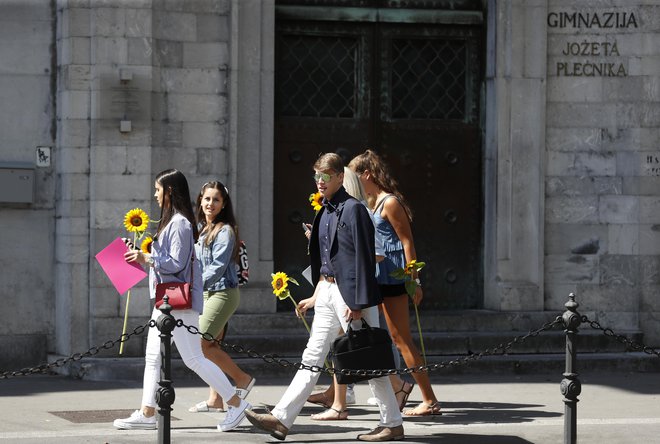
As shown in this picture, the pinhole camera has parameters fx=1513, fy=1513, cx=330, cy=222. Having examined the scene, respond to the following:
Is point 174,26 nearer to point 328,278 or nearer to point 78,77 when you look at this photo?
point 78,77

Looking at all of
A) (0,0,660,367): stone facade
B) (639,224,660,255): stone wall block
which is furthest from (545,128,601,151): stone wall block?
(639,224,660,255): stone wall block

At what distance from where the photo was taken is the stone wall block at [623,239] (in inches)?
622

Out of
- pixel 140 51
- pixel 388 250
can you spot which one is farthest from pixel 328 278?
pixel 140 51

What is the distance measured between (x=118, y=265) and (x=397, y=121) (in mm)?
4944

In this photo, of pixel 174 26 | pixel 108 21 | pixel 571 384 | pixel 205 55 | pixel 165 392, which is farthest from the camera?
pixel 205 55

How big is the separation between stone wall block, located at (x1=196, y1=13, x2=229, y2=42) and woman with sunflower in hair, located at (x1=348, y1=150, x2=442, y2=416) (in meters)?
3.46

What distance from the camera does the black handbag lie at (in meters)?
10.3

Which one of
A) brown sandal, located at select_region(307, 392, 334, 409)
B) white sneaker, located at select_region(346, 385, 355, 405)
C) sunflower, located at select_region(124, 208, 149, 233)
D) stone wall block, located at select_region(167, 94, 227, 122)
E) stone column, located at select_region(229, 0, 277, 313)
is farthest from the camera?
stone column, located at select_region(229, 0, 277, 313)

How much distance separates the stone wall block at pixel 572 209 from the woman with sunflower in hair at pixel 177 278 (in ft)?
19.0

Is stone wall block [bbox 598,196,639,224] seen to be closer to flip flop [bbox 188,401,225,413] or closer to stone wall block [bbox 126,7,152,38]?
stone wall block [bbox 126,7,152,38]

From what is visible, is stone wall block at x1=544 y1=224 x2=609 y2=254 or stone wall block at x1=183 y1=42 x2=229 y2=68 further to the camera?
stone wall block at x1=544 y1=224 x2=609 y2=254

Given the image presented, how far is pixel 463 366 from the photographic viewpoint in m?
14.6

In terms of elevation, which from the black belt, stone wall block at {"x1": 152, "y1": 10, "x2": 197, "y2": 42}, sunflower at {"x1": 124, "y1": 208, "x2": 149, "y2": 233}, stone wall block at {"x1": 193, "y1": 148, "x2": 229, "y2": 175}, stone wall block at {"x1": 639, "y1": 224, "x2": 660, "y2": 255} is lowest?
the black belt

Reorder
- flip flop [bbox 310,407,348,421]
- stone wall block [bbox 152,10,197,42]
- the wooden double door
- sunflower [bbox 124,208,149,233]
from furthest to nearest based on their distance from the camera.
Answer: the wooden double door → stone wall block [bbox 152,10,197,42] → flip flop [bbox 310,407,348,421] → sunflower [bbox 124,208,149,233]
